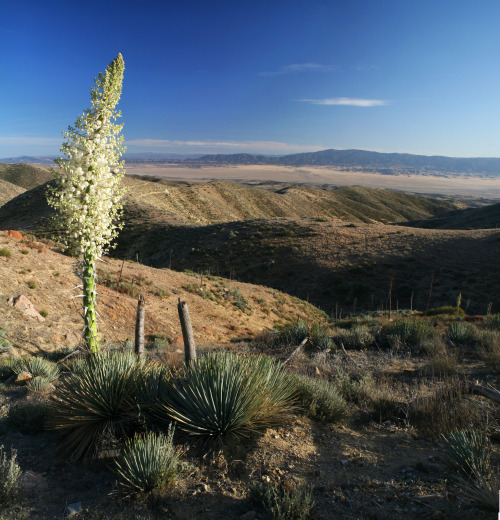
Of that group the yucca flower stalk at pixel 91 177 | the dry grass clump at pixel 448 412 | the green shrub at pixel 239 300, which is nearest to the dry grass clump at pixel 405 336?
the dry grass clump at pixel 448 412

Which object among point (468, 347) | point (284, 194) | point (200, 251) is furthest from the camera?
point (284, 194)

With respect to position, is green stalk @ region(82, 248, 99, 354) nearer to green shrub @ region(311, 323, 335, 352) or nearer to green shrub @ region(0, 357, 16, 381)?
green shrub @ region(0, 357, 16, 381)

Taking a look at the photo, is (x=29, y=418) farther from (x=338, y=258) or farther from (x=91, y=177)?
(x=338, y=258)

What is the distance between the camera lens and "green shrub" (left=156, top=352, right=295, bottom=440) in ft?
11.3

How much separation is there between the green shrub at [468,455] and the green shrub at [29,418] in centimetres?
419

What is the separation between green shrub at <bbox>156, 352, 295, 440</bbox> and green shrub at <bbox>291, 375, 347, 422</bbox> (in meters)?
0.50

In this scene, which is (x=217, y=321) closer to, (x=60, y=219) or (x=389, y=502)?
(x=60, y=219)

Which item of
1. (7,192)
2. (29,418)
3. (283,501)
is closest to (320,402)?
(283,501)

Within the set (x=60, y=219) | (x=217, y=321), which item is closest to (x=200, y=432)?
(x=60, y=219)

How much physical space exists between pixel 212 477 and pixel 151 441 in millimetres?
651

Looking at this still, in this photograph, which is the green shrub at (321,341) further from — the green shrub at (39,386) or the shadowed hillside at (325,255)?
the shadowed hillside at (325,255)

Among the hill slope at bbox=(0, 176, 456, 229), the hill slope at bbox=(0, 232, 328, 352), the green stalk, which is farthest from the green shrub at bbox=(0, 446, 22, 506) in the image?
the hill slope at bbox=(0, 176, 456, 229)

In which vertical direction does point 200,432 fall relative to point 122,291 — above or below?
above

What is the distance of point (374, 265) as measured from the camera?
87.7ft
